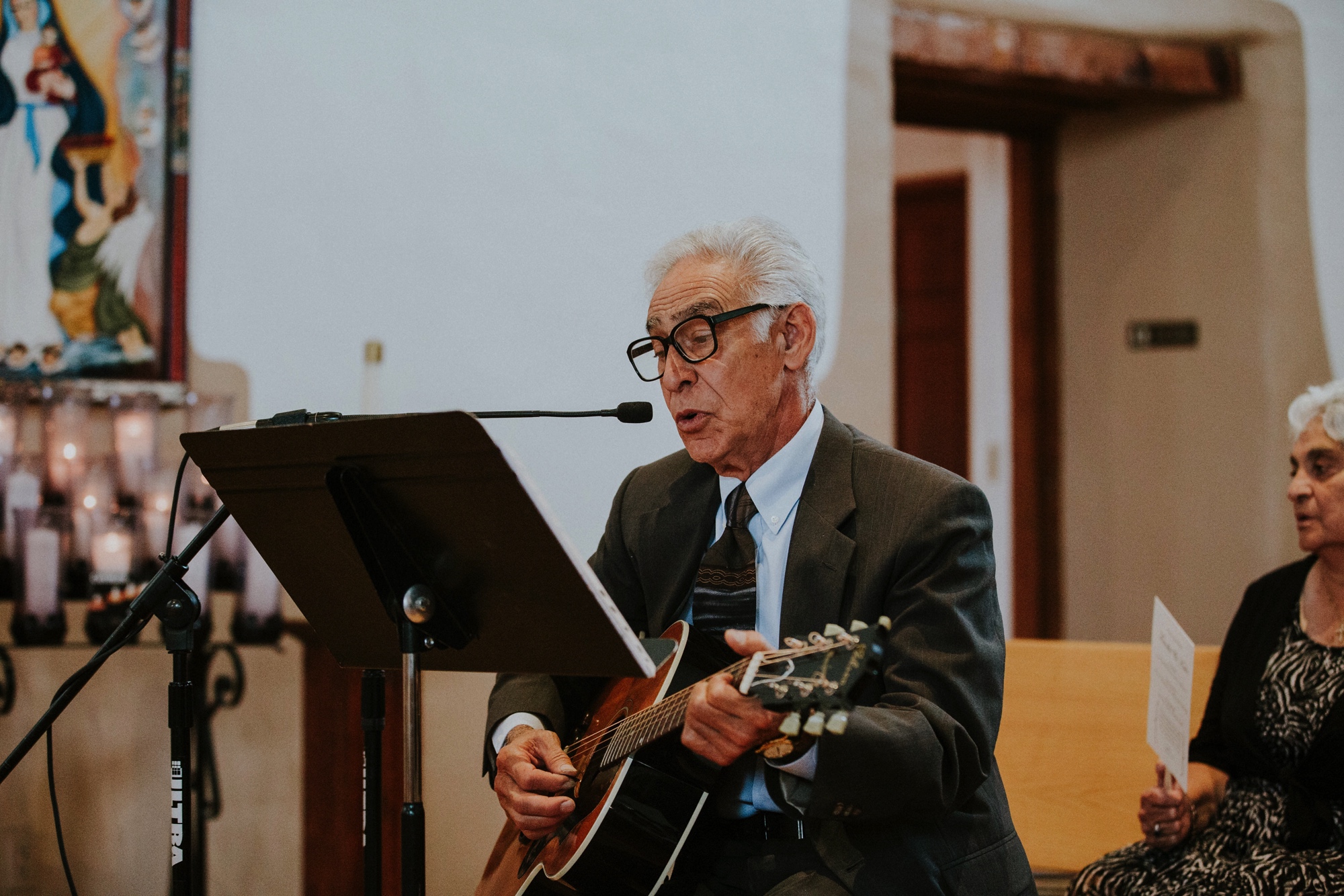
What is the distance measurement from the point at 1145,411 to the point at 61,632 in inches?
148

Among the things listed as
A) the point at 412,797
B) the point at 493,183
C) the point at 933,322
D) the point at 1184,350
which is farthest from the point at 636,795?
the point at 933,322

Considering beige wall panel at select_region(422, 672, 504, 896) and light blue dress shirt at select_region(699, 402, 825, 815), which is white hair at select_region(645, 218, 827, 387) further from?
beige wall panel at select_region(422, 672, 504, 896)

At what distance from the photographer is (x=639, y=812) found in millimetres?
1764

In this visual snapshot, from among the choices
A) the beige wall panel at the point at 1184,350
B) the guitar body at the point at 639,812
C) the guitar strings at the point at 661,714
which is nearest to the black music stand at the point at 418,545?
the guitar strings at the point at 661,714

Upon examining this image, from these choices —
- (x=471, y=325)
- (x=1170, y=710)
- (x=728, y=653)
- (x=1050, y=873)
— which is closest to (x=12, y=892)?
(x=471, y=325)

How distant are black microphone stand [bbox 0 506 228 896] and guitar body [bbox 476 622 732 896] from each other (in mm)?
500

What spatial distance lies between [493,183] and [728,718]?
2.42 m

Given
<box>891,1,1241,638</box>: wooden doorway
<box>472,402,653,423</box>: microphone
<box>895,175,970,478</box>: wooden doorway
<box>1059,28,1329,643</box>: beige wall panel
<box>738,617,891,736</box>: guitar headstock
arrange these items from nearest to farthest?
<box>738,617,891,736</box>: guitar headstock < <box>472,402,653,423</box>: microphone < <box>891,1,1241,638</box>: wooden doorway < <box>1059,28,1329,643</box>: beige wall panel < <box>895,175,970,478</box>: wooden doorway

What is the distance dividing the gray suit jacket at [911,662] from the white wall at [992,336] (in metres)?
3.07

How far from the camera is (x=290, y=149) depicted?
3320 millimetres

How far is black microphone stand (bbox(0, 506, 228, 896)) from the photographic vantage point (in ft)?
5.83

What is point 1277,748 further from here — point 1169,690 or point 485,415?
point 485,415

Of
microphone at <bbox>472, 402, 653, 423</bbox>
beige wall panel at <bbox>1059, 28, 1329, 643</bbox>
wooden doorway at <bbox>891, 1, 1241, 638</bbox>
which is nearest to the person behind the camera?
microphone at <bbox>472, 402, 653, 423</bbox>

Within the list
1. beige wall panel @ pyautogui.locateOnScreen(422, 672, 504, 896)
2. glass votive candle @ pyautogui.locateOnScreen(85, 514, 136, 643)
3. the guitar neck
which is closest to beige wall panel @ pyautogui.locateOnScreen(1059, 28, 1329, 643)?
beige wall panel @ pyautogui.locateOnScreen(422, 672, 504, 896)
